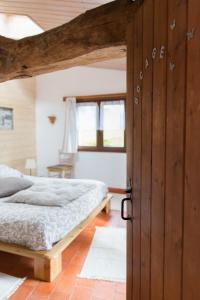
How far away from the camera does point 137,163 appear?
126cm

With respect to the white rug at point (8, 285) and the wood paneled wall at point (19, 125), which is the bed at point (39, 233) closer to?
the white rug at point (8, 285)

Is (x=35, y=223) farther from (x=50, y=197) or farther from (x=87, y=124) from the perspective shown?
(x=87, y=124)

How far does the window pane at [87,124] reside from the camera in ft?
17.9

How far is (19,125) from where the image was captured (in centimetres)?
524

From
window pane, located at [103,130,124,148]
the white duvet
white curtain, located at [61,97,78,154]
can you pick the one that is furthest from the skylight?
the white duvet

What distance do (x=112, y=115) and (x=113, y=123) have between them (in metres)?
0.18

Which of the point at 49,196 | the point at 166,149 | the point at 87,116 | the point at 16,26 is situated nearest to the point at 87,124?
Result: the point at 87,116

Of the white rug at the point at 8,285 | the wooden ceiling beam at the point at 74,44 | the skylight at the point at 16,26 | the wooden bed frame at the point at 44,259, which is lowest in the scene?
the white rug at the point at 8,285

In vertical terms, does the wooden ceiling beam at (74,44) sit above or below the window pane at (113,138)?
above

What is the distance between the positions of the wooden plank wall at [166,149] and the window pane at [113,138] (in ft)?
12.9

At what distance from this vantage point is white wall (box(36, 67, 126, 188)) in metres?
5.22

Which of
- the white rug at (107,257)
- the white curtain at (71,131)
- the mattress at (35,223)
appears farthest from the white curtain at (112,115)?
the mattress at (35,223)

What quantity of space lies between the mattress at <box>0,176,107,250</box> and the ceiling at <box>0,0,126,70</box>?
2.10 meters

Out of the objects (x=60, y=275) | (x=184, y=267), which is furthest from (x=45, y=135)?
(x=184, y=267)
